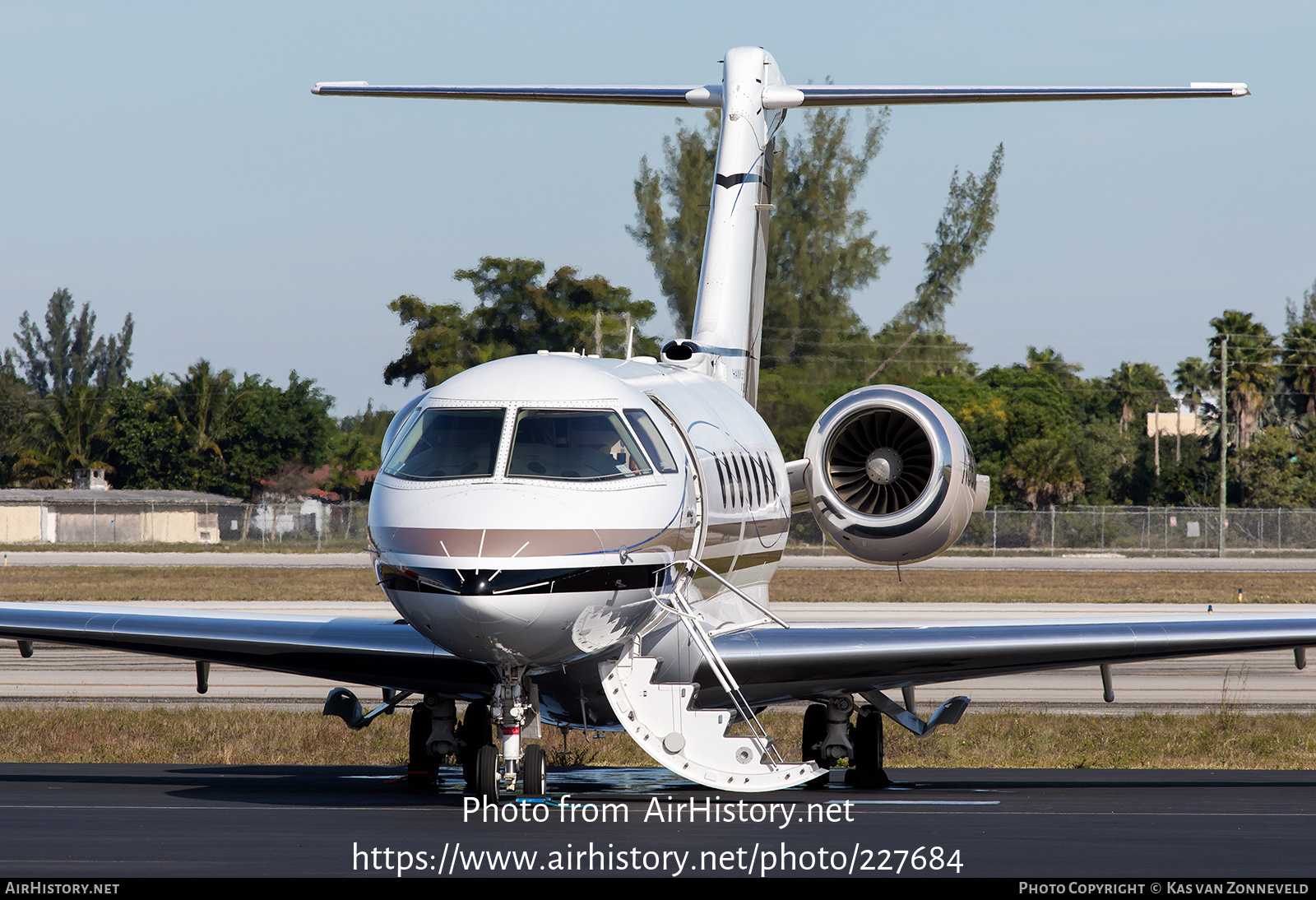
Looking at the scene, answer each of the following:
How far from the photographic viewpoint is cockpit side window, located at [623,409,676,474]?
38.7 ft

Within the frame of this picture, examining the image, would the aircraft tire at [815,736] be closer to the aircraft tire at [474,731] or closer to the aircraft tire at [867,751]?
the aircraft tire at [867,751]

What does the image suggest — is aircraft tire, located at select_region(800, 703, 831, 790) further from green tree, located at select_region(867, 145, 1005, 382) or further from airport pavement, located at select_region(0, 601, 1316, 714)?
green tree, located at select_region(867, 145, 1005, 382)

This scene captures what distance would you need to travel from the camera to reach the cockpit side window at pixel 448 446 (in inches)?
436

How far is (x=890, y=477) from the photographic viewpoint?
16.9m

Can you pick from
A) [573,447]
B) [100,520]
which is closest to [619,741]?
[573,447]

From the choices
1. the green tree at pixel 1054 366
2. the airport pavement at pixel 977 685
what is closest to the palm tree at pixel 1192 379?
the green tree at pixel 1054 366

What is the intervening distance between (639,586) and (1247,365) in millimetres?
82444

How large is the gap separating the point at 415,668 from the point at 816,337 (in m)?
39.1

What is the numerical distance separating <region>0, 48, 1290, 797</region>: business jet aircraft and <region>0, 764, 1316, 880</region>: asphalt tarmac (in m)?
0.61

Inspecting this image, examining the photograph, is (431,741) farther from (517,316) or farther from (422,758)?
(517,316)

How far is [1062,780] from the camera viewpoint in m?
14.9

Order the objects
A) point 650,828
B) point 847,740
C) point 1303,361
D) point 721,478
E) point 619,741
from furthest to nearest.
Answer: point 1303,361, point 619,741, point 847,740, point 721,478, point 650,828
